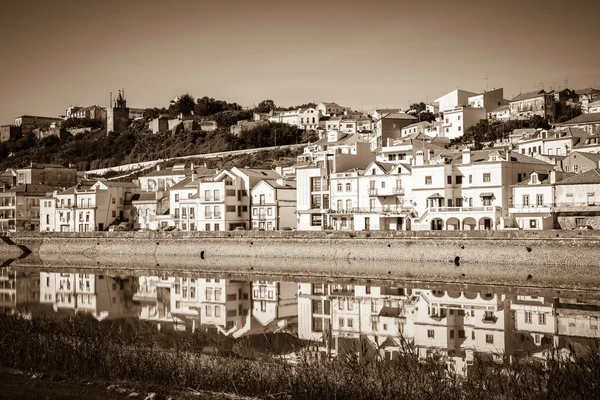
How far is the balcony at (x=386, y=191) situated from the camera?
193 ft

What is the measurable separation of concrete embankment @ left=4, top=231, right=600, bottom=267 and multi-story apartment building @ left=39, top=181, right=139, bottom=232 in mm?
9709

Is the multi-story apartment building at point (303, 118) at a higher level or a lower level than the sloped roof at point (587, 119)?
higher

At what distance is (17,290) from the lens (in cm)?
4441

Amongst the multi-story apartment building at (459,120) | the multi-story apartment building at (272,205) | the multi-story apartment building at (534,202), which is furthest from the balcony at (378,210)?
the multi-story apartment building at (459,120)

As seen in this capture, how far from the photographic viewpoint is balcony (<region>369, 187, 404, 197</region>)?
58750 mm

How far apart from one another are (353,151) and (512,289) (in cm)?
3222

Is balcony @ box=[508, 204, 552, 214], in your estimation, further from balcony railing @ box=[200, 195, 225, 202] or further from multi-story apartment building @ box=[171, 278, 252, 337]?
balcony railing @ box=[200, 195, 225, 202]

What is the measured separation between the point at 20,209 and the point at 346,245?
175ft

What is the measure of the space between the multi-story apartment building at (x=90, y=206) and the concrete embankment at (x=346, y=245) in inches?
382

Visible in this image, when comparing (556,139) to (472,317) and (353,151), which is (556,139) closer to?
(353,151)

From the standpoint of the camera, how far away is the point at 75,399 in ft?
51.2

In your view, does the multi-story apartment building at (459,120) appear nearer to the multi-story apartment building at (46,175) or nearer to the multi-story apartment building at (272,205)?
the multi-story apartment building at (272,205)

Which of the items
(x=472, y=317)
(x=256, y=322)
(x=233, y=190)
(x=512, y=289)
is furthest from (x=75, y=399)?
(x=233, y=190)

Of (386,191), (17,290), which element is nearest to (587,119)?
(386,191)
